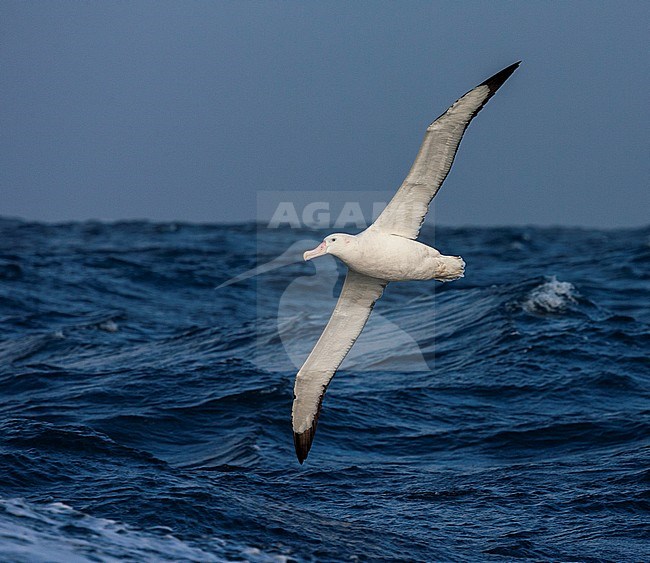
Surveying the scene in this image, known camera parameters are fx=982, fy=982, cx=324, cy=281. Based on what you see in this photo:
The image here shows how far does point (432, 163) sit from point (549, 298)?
1240 cm

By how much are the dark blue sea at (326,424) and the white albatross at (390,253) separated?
4.55 feet

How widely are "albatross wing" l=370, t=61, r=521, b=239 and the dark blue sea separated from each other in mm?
3313

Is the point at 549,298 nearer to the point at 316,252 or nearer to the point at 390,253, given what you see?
the point at 390,253

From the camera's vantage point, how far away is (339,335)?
11609mm

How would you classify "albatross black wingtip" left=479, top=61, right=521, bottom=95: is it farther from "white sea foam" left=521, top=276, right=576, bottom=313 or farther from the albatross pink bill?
"white sea foam" left=521, top=276, right=576, bottom=313

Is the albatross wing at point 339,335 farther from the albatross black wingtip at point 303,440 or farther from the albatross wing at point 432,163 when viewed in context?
the albatross wing at point 432,163

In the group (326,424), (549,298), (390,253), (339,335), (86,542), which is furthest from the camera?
Answer: (549,298)

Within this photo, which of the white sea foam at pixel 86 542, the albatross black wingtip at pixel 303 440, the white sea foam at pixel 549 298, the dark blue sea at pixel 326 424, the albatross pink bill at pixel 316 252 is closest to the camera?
the white sea foam at pixel 86 542

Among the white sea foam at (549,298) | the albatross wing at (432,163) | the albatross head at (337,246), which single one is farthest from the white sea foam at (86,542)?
the white sea foam at (549,298)

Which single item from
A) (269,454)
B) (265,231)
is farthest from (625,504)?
(265,231)

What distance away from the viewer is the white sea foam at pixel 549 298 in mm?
21188

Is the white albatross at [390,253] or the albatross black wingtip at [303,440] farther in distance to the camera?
the albatross black wingtip at [303,440]

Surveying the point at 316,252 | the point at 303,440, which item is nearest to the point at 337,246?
the point at 316,252

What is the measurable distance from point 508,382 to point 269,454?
5.17 meters
